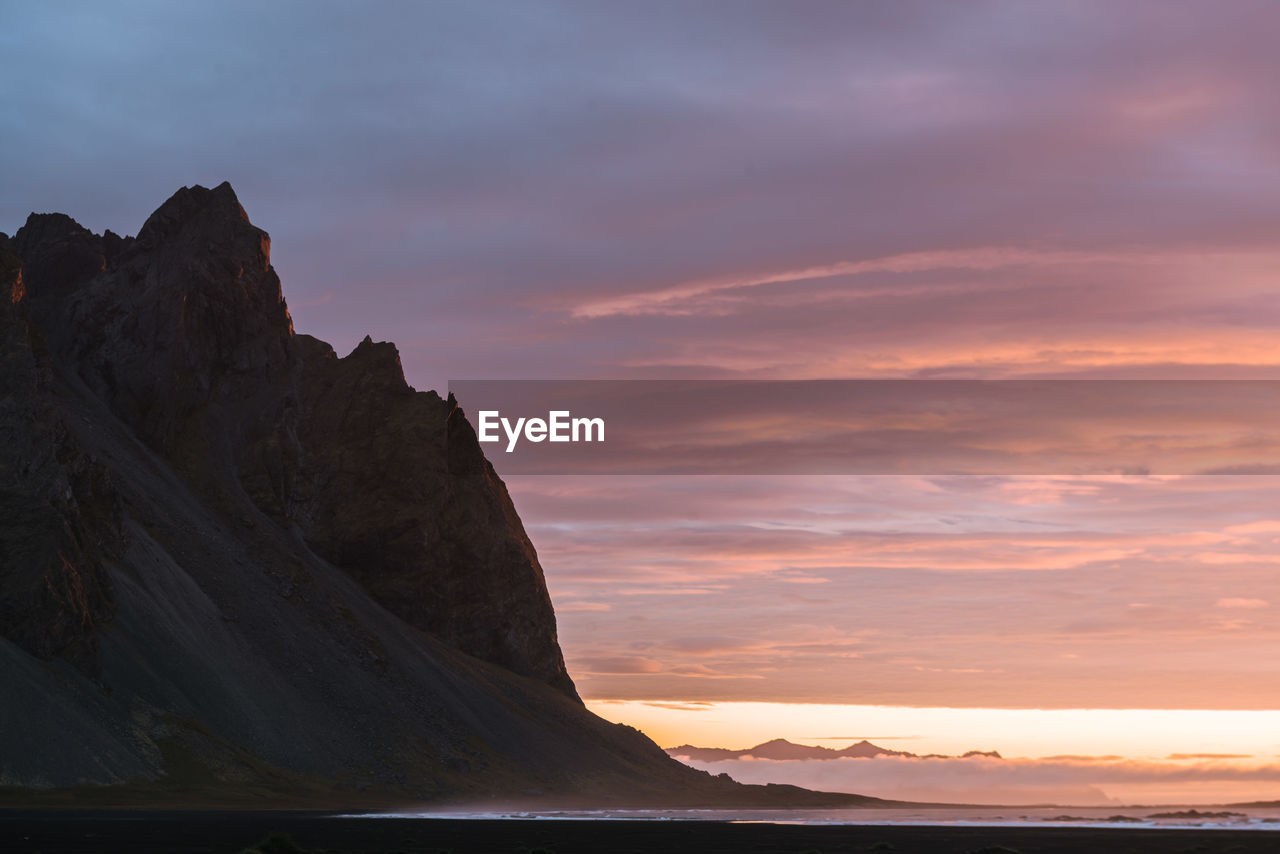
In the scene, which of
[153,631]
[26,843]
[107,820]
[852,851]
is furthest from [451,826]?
[153,631]

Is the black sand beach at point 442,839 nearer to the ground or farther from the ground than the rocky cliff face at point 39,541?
nearer to the ground

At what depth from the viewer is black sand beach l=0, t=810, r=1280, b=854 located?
84.9 m

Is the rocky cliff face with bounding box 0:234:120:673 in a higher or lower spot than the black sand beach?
higher

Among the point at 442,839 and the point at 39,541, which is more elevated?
the point at 39,541

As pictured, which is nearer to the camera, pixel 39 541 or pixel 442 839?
pixel 442 839

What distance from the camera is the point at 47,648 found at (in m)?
176

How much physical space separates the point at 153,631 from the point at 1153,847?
138227mm

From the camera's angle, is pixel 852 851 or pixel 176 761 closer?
pixel 852 851

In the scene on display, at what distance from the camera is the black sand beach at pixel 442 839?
8494cm

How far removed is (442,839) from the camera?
104 metres

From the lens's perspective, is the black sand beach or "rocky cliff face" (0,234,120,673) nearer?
the black sand beach

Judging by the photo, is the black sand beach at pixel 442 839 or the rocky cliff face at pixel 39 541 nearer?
the black sand beach at pixel 442 839

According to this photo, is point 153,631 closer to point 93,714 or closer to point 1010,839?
point 93,714

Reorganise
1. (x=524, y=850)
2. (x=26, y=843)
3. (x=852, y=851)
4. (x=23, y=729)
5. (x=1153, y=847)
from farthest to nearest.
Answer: (x=23, y=729) < (x=1153, y=847) < (x=852, y=851) < (x=524, y=850) < (x=26, y=843)
